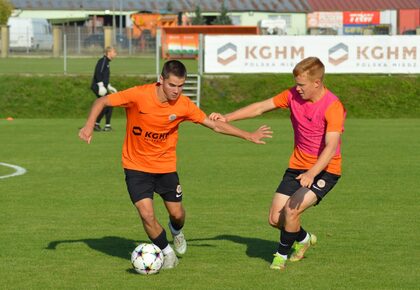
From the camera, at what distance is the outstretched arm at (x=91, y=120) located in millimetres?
9930

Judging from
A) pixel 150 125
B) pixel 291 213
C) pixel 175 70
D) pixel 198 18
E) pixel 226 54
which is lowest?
pixel 291 213

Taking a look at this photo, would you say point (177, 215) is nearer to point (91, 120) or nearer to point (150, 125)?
point (150, 125)

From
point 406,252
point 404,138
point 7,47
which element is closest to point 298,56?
point 404,138

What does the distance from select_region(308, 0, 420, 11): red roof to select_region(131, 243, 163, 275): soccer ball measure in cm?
9704

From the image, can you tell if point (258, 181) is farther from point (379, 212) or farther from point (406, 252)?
point (406, 252)

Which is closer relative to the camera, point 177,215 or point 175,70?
point 175,70

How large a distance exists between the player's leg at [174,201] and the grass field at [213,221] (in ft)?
0.60

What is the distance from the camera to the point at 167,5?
96.1 meters

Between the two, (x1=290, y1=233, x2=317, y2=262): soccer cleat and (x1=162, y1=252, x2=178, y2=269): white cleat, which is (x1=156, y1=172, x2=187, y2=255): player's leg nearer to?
(x1=162, y1=252, x2=178, y2=269): white cleat

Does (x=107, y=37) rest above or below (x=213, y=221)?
above

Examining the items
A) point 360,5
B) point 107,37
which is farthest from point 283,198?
point 360,5

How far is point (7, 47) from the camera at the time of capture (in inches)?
2475

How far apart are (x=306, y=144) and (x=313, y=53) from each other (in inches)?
1025

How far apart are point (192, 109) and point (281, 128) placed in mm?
18793
